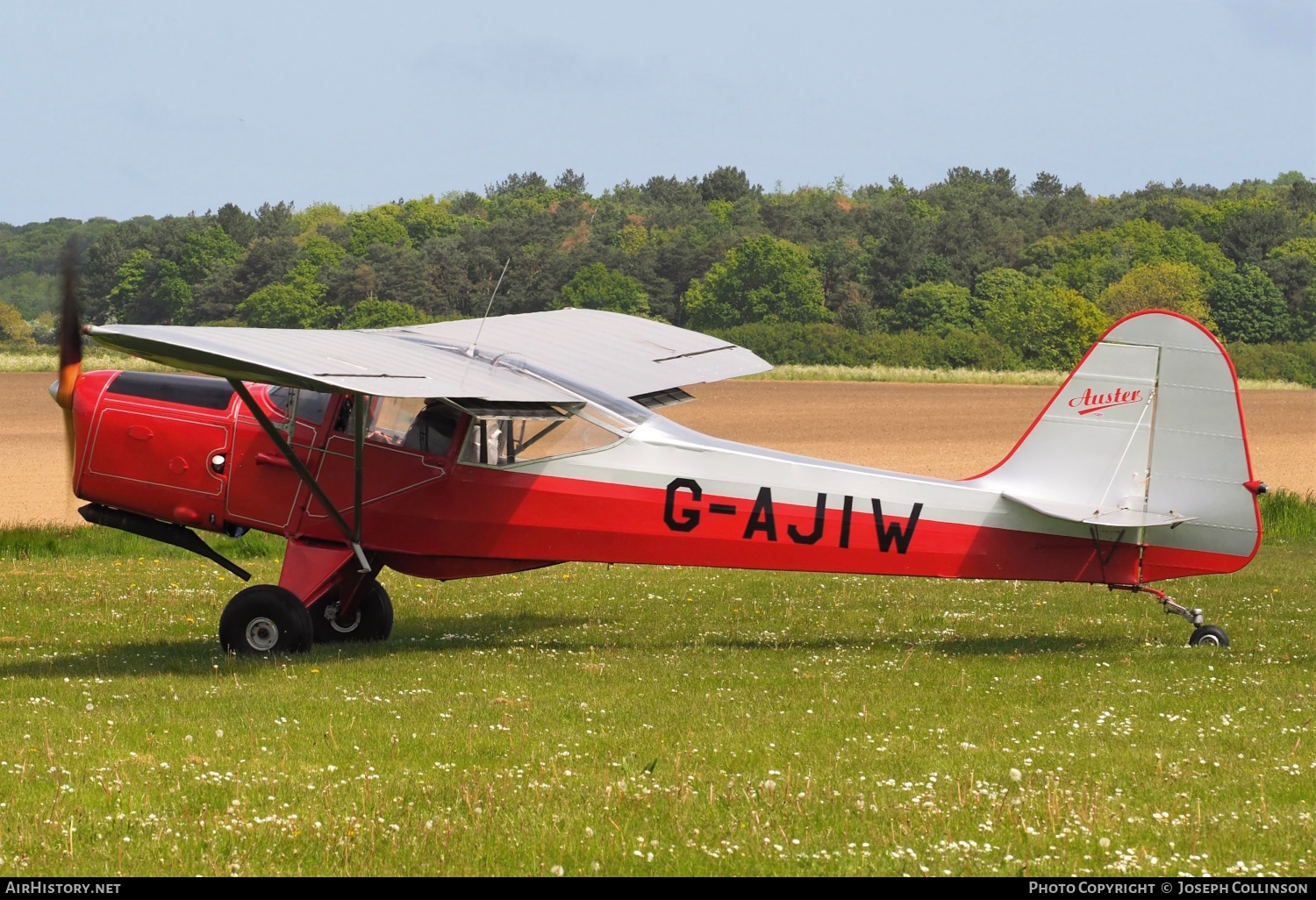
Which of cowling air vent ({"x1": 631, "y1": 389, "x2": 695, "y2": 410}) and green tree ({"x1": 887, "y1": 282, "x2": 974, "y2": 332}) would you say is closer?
cowling air vent ({"x1": 631, "y1": 389, "x2": 695, "y2": 410})

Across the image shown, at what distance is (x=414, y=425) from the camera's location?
10477mm

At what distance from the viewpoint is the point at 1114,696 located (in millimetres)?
8227

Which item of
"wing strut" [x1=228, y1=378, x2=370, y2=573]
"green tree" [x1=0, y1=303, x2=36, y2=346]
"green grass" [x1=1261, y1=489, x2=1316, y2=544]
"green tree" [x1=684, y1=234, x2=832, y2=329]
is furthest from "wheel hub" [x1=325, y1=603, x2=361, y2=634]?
"green tree" [x1=684, y1=234, x2=832, y2=329]

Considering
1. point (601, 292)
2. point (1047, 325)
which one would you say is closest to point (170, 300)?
point (601, 292)

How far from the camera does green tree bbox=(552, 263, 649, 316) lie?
269 feet

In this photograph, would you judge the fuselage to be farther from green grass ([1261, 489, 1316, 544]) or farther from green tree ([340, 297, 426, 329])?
green tree ([340, 297, 426, 329])

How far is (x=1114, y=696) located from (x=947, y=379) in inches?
2327

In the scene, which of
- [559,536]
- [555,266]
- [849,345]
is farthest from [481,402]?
[555,266]

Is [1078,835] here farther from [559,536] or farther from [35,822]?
[559,536]

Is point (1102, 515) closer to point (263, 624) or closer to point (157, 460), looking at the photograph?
point (263, 624)

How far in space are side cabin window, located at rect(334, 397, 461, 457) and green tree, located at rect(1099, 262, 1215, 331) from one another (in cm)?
7555

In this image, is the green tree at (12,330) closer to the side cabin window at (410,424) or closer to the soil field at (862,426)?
the soil field at (862,426)

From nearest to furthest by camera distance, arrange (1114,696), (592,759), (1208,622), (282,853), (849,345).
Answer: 1. (282,853)
2. (592,759)
3. (1114,696)
4. (1208,622)
5. (849,345)

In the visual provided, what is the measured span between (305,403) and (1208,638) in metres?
6.98
